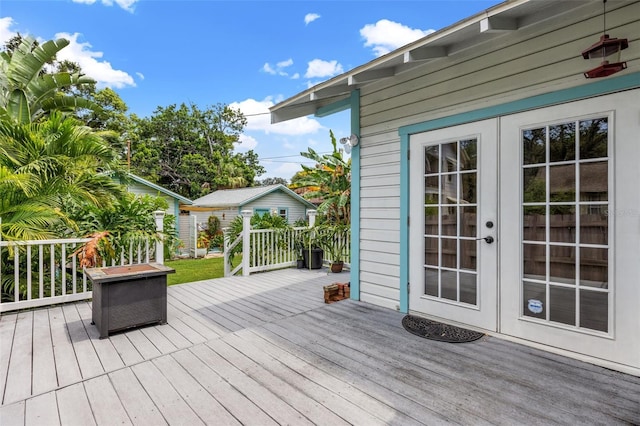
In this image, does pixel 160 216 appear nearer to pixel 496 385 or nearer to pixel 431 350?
pixel 431 350

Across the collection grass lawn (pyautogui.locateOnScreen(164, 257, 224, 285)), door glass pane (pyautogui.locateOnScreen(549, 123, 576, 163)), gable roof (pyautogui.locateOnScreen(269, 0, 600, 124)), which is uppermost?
gable roof (pyautogui.locateOnScreen(269, 0, 600, 124))

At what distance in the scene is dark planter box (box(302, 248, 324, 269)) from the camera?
21.7 feet

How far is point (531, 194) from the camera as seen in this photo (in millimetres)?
A: 2693

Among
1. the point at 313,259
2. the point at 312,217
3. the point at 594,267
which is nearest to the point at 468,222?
the point at 594,267

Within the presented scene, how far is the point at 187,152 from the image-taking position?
82.3ft

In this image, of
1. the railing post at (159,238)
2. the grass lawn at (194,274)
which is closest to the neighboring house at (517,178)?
the railing post at (159,238)

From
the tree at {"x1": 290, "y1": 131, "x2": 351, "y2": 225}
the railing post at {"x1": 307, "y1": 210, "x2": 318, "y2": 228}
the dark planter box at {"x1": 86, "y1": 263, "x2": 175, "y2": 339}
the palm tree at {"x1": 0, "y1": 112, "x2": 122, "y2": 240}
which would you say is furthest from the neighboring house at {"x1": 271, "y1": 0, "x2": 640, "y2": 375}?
the railing post at {"x1": 307, "y1": 210, "x2": 318, "y2": 228}

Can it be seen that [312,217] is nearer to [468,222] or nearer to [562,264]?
[468,222]

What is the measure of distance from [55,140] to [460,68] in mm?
5107

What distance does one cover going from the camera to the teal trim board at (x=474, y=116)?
2.29 metres

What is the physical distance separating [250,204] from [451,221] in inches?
539

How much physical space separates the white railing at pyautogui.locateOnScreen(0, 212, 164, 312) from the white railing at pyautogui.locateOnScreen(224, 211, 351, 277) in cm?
206

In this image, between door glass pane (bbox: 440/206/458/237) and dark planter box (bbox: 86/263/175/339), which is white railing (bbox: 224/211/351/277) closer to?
dark planter box (bbox: 86/263/175/339)

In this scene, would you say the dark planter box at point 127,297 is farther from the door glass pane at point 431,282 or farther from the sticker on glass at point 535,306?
the sticker on glass at point 535,306
